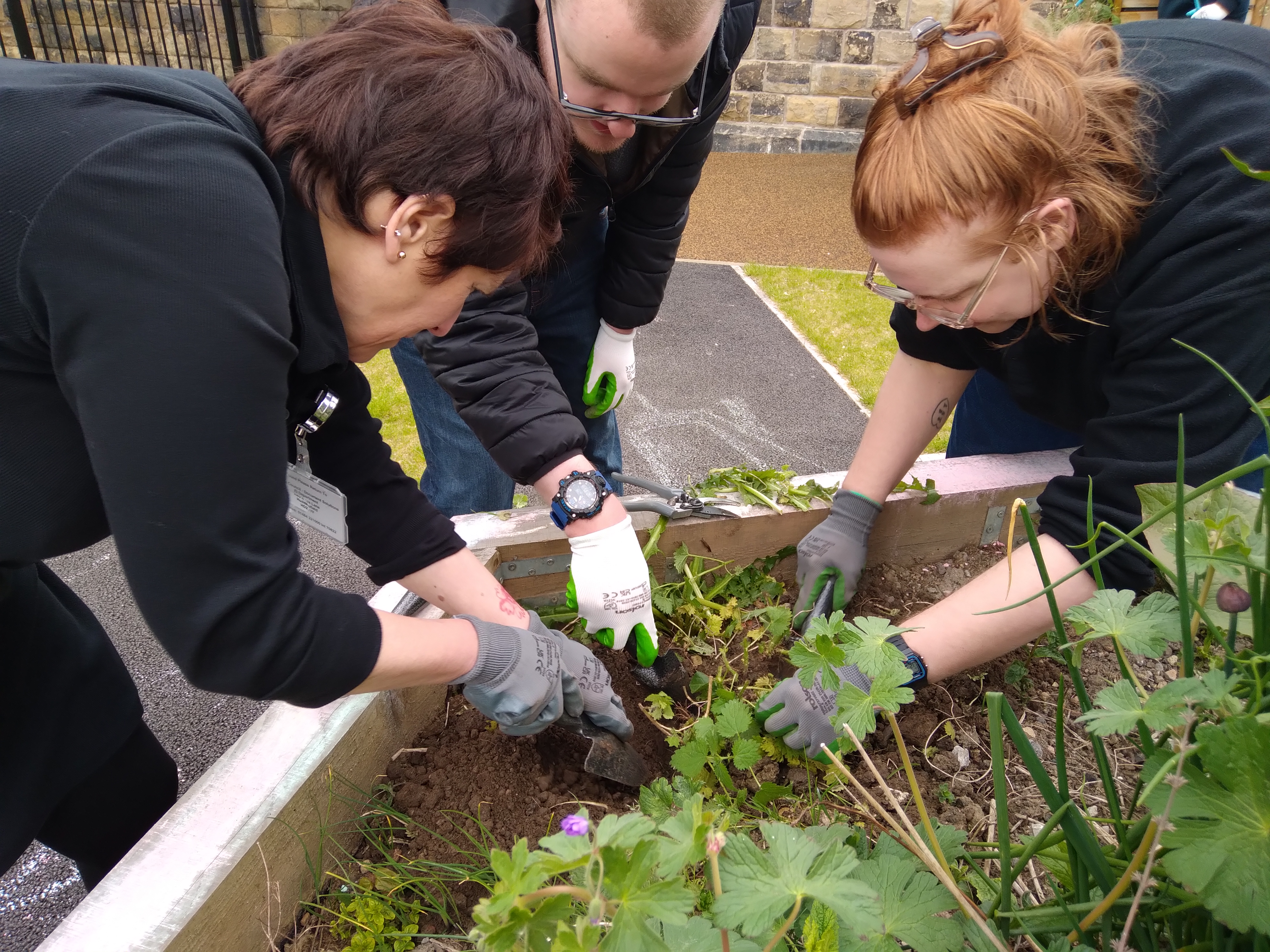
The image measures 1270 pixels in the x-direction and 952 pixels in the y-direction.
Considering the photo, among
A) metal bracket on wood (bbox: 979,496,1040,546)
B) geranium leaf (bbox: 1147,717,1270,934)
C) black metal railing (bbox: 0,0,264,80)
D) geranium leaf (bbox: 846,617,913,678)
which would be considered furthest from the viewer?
black metal railing (bbox: 0,0,264,80)

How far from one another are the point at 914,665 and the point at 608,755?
23.0 inches

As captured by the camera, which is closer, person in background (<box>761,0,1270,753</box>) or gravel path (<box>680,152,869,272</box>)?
person in background (<box>761,0,1270,753</box>)

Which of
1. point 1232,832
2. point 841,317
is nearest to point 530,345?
point 1232,832

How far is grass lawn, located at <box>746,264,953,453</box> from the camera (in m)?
4.29

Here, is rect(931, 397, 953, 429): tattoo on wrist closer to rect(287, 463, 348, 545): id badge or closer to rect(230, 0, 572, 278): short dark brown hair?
rect(230, 0, 572, 278): short dark brown hair

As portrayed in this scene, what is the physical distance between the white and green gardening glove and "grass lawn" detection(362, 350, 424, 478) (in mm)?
1014

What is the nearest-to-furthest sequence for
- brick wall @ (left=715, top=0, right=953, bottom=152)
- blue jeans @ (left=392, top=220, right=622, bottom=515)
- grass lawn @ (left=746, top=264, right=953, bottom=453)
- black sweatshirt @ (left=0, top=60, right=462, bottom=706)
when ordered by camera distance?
black sweatshirt @ (left=0, top=60, right=462, bottom=706)
blue jeans @ (left=392, top=220, right=622, bottom=515)
grass lawn @ (left=746, top=264, right=953, bottom=453)
brick wall @ (left=715, top=0, right=953, bottom=152)

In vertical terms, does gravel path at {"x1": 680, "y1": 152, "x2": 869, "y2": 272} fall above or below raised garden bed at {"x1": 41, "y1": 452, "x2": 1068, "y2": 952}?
below

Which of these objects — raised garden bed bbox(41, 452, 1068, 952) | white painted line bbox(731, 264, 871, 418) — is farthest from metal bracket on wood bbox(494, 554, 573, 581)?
white painted line bbox(731, 264, 871, 418)

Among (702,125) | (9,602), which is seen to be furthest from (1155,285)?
(9,602)

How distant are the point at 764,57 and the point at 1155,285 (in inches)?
294

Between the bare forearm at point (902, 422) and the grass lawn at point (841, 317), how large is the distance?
5.81ft

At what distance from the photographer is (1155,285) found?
4.34 ft

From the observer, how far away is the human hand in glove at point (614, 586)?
1677mm
